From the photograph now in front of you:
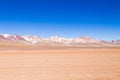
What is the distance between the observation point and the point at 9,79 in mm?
14914

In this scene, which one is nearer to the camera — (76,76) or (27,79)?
(27,79)

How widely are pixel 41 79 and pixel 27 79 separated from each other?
0.84m

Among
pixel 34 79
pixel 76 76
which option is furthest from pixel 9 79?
pixel 76 76

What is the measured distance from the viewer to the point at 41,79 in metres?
14.8

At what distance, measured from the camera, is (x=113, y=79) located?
47.1 ft

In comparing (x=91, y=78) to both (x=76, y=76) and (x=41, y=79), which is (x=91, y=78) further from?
(x=41, y=79)

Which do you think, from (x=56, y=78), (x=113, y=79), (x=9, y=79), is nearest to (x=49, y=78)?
(x=56, y=78)

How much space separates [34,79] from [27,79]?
0.42 metres

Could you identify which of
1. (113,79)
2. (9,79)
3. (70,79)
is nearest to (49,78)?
(70,79)

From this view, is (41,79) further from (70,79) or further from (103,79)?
(103,79)

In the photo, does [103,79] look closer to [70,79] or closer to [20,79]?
[70,79]

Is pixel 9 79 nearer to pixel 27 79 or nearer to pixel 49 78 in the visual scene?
pixel 27 79

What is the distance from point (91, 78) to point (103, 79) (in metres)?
0.77

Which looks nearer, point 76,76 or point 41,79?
point 41,79
